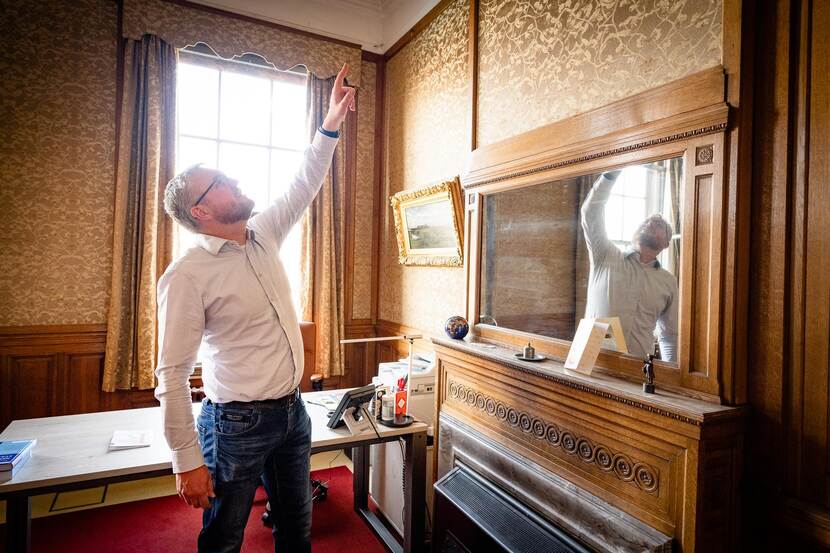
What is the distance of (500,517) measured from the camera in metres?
2.05

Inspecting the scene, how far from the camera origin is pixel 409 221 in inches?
150

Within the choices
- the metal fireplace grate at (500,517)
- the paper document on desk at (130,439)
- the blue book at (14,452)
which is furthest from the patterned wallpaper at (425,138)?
the blue book at (14,452)

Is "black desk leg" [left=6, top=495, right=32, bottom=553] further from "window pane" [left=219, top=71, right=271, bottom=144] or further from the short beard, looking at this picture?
"window pane" [left=219, top=71, right=271, bottom=144]

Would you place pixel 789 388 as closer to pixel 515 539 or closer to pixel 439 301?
pixel 515 539

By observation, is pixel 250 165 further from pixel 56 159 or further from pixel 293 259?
pixel 56 159

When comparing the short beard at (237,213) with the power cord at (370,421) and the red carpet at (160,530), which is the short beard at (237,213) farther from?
the red carpet at (160,530)

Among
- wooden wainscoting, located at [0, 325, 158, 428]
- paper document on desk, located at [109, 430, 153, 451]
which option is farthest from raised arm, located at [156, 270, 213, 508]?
wooden wainscoting, located at [0, 325, 158, 428]

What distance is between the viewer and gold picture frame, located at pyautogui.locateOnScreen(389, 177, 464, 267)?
3.16 m

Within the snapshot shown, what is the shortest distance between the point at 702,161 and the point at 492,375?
1.22 meters

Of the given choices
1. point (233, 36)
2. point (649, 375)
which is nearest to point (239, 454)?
point (649, 375)

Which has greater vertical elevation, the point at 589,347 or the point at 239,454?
the point at 589,347

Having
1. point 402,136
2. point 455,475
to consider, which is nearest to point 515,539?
point 455,475

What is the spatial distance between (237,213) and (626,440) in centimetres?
162

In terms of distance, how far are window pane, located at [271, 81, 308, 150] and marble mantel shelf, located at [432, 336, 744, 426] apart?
8.93ft
